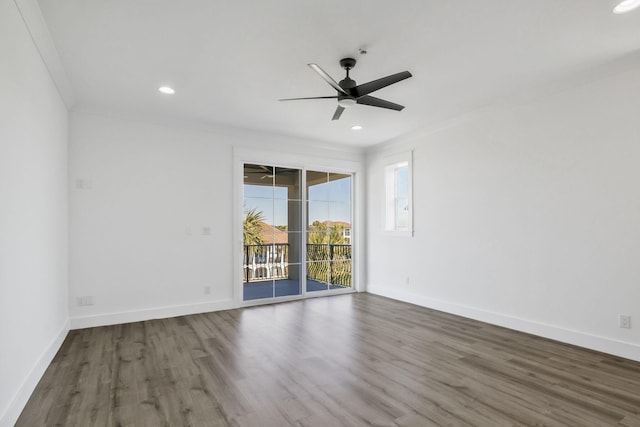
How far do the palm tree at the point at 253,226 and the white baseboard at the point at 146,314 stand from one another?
3.21 feet

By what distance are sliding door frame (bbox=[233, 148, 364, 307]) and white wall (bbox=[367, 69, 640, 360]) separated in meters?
1.36

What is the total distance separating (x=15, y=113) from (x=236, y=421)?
2451mm

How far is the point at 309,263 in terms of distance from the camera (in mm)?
5996

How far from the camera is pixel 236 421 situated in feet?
7.06

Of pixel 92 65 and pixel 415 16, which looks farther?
pixel 92 65

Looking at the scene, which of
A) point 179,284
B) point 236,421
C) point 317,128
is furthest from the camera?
point 317,128

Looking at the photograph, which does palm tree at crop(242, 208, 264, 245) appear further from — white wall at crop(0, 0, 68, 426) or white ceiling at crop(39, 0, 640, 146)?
white wall at crop(0, 0, 68, 426)

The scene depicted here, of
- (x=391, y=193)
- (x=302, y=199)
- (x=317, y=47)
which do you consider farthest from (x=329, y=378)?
(x=391, y=193)

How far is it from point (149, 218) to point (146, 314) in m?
1.28

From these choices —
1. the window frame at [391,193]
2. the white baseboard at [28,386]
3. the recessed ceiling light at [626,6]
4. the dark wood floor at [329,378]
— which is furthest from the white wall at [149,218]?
the recessed ceiling light at [626,6]

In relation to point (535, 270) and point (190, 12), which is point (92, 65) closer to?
point (190, 12)

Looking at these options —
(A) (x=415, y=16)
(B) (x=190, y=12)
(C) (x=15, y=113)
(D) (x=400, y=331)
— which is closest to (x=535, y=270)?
(D) (x=400, y=331)

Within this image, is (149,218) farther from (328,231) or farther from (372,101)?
(372,101)

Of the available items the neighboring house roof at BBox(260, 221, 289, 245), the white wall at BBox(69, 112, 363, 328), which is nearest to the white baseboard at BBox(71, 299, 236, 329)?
the white wall at BBox(69, 112, 363, 328)
